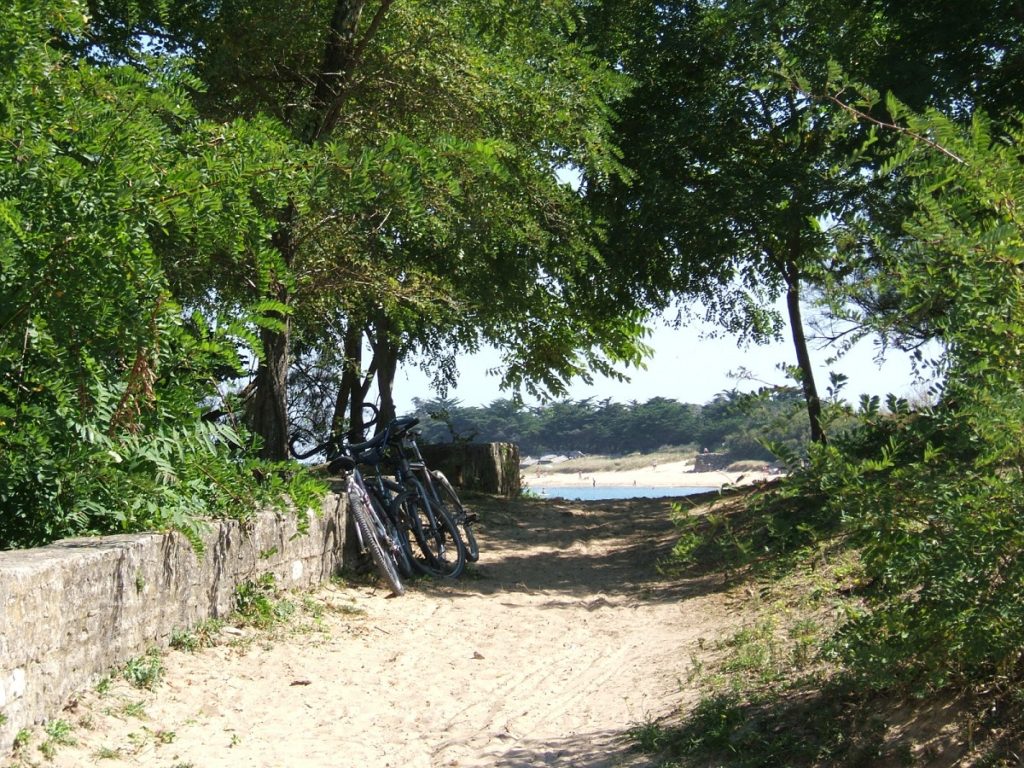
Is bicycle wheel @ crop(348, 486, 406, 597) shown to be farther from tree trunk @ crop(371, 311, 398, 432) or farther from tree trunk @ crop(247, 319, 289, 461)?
tree trunk @ crop(371, 311, 398, 432)

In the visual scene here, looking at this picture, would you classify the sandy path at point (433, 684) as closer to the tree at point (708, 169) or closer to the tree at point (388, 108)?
the tree at point (388, 108)

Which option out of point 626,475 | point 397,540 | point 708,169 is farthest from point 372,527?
point 626,475

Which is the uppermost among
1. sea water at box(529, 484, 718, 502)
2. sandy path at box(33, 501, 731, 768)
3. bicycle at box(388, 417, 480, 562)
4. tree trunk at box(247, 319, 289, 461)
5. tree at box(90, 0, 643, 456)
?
tree at box(90, 0, 643, 456)

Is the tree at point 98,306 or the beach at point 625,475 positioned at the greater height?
the tree at point 98,306

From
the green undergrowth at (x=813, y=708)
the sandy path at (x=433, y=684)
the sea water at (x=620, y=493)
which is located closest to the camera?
the green undergrowth at (x=813, y=708)

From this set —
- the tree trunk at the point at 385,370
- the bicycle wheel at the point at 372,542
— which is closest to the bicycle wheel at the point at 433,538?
the bicycle wheel at the point at 372,542

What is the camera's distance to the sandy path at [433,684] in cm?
500

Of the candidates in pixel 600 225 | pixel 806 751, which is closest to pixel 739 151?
pixel 600 225

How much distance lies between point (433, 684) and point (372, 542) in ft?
7.93

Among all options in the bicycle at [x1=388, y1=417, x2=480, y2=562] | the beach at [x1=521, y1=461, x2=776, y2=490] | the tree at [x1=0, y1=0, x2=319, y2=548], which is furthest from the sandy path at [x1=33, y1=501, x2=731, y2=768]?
the beach at [x1=521, y1=461, x2=776, y2=490]

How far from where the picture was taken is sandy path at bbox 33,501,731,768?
500 cm

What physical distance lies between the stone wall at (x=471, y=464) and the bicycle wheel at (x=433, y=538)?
226 inches

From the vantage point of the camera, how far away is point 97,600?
16.4 ft

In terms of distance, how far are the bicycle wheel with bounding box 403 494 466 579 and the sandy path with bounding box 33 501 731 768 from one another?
0.67ft
